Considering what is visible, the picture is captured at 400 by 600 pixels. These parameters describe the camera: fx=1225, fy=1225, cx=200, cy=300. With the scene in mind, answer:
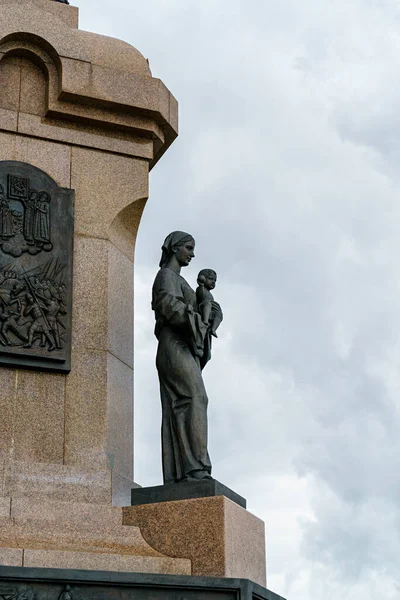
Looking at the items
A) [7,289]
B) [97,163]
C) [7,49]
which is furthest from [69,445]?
[7,49]

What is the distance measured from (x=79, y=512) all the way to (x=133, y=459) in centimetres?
180

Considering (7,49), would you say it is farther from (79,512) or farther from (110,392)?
(79,512)

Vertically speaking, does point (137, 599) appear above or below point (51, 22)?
below

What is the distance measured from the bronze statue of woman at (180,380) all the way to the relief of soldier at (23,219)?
1.63m

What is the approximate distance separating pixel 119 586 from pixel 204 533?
4.43 feet

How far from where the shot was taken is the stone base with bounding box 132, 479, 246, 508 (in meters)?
14.4

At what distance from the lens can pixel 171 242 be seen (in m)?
16.1

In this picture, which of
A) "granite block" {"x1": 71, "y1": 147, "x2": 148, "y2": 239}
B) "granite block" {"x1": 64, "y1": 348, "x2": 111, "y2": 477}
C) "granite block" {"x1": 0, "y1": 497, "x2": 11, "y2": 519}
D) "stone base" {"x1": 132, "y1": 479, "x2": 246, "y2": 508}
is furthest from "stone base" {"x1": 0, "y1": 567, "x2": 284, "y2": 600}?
"granite block" {"x1": 71, "y1": 147, "x2": 148, "y2": 239}

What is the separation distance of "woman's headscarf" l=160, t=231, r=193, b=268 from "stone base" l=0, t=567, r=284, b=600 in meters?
4.46

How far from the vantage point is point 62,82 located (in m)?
16.6

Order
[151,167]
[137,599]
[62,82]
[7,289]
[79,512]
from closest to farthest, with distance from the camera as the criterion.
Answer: [137,599]
[79,512]
[7,289]
[62,82]
[151,167]

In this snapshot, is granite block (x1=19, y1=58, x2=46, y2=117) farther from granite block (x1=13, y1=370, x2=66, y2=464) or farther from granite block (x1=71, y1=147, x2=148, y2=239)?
granite block (x1=13, y1=370, x2=66, y2=464)

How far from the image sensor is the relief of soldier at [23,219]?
15.6 metres

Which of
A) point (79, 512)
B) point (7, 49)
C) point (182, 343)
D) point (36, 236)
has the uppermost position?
point (7, 49)
